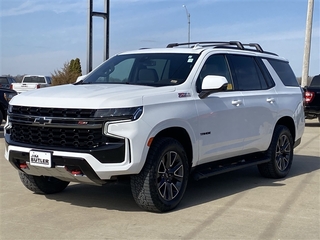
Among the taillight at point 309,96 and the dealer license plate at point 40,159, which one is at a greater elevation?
the taillight at point 309,96

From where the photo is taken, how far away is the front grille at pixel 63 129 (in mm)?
5051

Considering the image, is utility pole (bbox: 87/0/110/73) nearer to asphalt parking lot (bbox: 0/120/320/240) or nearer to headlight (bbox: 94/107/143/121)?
asphalt parking lot (bbox: 0/120/320/240)

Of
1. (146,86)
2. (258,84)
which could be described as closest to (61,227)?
(146,86)

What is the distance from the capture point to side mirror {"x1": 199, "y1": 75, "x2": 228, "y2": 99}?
232 inches

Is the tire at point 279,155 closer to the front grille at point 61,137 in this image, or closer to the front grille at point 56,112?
the front grille at point 61,137

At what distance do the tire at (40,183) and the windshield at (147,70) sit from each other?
1.41 metres

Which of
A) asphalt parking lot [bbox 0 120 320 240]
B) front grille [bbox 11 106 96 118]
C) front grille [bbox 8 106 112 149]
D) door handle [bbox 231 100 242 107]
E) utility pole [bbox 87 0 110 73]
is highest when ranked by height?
utility pole [bbox 87 0 110 73]

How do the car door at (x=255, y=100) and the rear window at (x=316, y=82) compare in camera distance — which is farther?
the rear window at (x=316, y=82)

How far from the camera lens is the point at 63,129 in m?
5.17

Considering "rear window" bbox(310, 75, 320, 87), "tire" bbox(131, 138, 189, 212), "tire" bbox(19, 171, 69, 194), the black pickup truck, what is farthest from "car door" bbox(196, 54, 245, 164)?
"rear window" bbox(310, 75, 320, 87)

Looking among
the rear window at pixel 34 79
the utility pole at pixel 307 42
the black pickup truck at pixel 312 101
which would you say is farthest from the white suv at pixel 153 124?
the rear window at pixel 34 79

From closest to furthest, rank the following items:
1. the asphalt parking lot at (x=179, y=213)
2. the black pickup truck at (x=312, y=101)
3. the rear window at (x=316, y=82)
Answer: the asphalt parking lot at (x=179, y=213), the black pickup truck at (x=312, y=101), the rear window at (x=316, y=82)

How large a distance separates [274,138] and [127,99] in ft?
11.0

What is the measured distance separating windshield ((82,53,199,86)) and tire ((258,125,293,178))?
2177 mm
